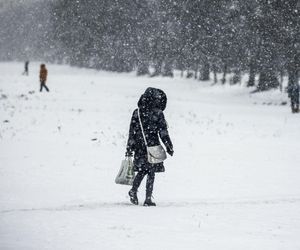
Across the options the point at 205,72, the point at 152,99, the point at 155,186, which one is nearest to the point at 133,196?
the point at 152,99

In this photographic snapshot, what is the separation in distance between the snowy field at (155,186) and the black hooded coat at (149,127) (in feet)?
2.34

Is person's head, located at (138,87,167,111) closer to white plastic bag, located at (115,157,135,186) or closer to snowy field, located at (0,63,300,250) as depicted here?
white plastic bag, located at (115,157,135,186)

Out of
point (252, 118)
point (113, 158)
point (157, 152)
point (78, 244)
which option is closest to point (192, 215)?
point (157, 152)

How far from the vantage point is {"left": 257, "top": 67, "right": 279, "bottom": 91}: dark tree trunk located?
35906 millimetres

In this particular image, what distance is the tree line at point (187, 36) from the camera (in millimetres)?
33875

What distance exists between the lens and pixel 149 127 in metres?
8.05

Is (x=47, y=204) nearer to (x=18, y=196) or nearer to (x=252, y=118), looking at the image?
(x=18, y=196)

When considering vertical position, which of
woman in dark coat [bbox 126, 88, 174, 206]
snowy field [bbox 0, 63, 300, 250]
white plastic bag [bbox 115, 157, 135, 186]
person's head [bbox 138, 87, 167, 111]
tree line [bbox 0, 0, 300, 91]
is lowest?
snowy field [bbox 0, 63, 300, 250]

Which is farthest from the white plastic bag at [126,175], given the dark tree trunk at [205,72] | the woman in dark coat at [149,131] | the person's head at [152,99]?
the dark tree trunk at [205,72]

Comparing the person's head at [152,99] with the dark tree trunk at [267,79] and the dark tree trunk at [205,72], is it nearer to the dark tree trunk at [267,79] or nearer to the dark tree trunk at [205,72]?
the dark tree trunk at [267,79]

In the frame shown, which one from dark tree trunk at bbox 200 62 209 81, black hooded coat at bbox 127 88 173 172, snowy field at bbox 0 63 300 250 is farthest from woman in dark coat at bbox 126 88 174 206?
dark tree trunk at bbox 200 62 209 81

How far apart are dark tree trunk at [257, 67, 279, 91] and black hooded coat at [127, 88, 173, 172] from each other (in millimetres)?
28745

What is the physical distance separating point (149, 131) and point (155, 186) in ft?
9.13

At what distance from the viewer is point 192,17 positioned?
50281 millimetres
